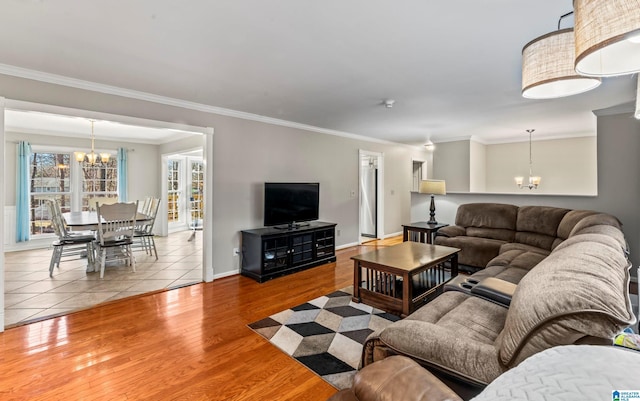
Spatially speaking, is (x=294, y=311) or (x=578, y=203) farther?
(x=578, y=203)

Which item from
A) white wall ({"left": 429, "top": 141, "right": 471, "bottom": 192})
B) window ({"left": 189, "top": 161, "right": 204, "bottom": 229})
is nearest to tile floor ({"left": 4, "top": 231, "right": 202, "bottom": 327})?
window ({"left": 189, "top": 161, "right": 204, "bottom": 229})

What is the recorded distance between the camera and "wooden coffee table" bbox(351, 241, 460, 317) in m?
2.99

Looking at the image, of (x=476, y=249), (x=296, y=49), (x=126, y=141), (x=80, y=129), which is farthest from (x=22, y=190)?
(x=476, y=249)

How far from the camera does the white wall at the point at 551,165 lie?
682 centimetres

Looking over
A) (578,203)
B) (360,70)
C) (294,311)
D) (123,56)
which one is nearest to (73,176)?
(123,56)

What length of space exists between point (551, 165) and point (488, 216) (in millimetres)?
3920

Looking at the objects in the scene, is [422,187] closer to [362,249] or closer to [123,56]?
[362,249]

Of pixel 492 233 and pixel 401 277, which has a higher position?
pixel 492 233

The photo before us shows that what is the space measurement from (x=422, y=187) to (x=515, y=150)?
11.9ft

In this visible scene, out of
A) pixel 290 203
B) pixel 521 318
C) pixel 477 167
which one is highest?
pixel 477 167

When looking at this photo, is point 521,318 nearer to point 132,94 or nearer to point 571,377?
point 571,377

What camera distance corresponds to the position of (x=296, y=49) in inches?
95.3

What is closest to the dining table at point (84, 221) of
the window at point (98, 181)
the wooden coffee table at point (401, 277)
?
the window at point (98, 181)

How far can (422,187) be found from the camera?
582 centimetres
